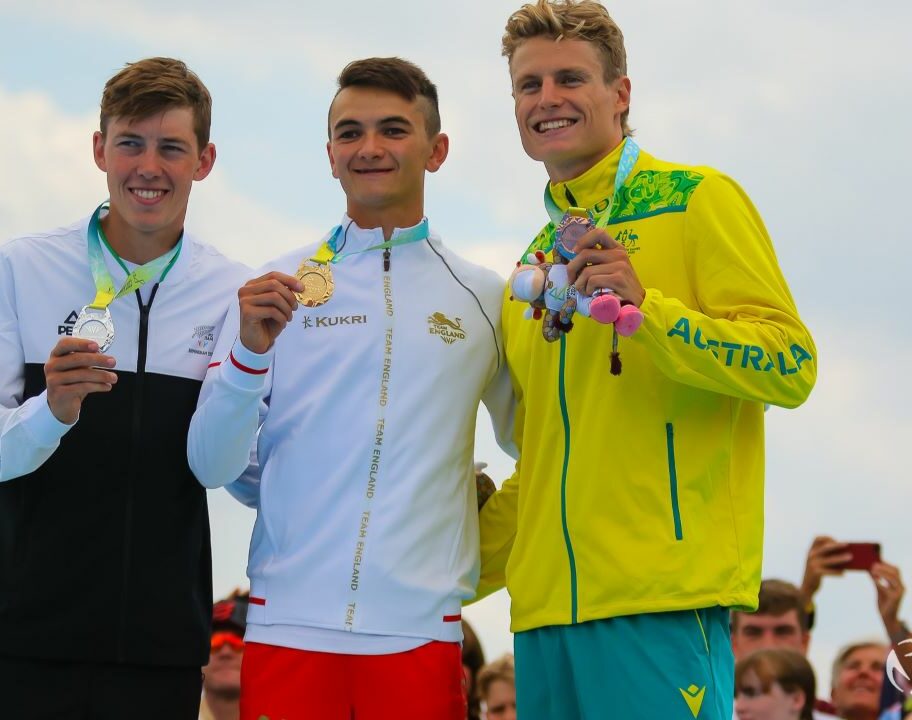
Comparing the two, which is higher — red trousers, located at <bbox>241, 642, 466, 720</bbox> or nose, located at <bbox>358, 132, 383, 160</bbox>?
nose, located at <bbox>358, 132, 383, 160</bbox>

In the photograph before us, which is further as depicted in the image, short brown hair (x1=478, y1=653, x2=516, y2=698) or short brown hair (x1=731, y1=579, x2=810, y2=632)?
short brown hair (x1=478, y1=653, x2=516, y2=698)

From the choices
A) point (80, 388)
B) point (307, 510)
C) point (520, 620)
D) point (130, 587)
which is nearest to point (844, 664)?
point (520, 620)

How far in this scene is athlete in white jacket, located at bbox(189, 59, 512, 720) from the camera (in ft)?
13.5

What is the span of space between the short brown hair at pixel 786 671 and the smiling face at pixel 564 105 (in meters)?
3.35

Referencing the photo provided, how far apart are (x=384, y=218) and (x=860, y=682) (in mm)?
3882

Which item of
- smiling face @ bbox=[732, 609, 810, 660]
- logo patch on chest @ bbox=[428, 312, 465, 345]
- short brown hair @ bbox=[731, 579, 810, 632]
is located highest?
logo patch on chest @ bbox=[428, 312, 465, 345]

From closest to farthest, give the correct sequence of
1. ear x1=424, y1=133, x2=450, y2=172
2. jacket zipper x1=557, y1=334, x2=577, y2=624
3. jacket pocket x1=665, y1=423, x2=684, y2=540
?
1. jacket pocket x1=665, y1=423, x2=684, y2=540
2. jacket zipper x1=557, y1=334, x2=577, y2=624
3. ear x1=424, y1=133, x2=450, y2=172

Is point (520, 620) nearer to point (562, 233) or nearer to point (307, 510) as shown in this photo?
point (307, 510)

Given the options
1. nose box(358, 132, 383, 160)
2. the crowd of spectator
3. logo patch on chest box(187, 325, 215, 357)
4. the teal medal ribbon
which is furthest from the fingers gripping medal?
the crowd of spectator

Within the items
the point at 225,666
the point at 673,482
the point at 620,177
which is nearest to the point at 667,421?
the point at 673,482

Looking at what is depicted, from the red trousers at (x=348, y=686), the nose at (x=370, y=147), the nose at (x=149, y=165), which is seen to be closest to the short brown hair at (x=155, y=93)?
the nose at (x=149, y=165)

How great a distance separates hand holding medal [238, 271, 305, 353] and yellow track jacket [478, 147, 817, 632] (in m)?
0.88

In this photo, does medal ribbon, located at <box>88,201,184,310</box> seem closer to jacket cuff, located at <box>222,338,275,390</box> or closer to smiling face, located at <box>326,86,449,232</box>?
jacket cuff, located at <box>222,338,275,390</box>

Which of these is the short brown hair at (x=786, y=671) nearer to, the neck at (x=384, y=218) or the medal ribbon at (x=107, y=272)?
the neck at (x=384, y=218)
